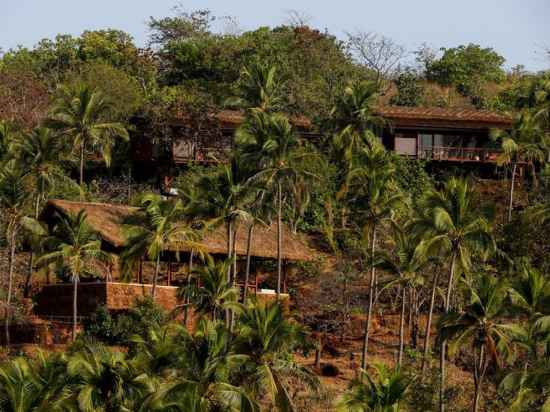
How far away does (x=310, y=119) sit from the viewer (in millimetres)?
85062

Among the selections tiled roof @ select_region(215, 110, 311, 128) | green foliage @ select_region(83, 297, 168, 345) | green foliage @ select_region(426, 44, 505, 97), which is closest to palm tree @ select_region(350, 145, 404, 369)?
green foliage @ select_region(83, 297, 168, 345)

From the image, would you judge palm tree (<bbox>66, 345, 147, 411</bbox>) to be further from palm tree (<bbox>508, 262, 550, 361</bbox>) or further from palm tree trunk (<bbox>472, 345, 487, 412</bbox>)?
palm tree (<bbox>508, 262, 550, 361</bbox>)

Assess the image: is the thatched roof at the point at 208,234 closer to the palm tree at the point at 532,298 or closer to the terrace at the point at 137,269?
the terrace at the point at 137,269

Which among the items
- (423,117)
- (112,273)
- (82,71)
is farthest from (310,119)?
(112,273)

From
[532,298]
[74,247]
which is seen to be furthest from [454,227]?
[74,247]

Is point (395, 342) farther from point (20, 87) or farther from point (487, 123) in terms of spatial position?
point (20, 87)

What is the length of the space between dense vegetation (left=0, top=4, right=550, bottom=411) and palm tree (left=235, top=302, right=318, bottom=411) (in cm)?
7

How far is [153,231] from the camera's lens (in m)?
58.9

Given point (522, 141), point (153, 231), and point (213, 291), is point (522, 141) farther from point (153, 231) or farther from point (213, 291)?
point (213, 291)

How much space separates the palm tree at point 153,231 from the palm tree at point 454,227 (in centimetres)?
1082

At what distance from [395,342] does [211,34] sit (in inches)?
1971

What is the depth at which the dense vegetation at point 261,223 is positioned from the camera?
1762 inches

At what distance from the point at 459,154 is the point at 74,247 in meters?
35.5

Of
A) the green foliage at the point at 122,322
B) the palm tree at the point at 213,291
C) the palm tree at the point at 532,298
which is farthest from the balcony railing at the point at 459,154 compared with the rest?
the palm tree at the point at 213,291
